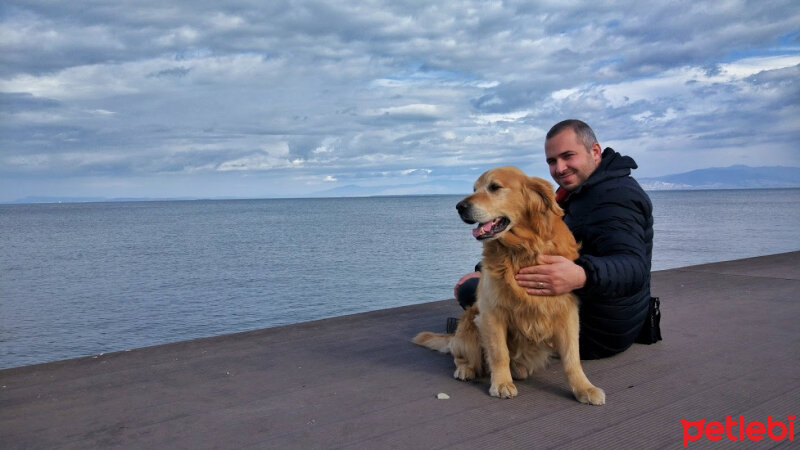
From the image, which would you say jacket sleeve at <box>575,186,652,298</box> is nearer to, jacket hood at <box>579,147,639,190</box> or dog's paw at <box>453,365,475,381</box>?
jacket hood at <box>579,147,639,190</box>

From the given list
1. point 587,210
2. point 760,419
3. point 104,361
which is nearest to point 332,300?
point 104,361

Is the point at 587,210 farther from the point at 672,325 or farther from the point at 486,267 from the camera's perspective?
the point at 672,325

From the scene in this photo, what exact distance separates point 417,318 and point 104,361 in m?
2.54

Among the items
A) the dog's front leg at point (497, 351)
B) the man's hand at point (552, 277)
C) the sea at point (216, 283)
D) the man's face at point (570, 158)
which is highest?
the man's face at point (570, 158)

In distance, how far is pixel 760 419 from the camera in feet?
8.63

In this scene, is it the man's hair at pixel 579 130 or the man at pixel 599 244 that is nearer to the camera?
the man at pixel 599 244

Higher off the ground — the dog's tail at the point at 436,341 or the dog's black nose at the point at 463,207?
the dog's black nose at the point at 463,207

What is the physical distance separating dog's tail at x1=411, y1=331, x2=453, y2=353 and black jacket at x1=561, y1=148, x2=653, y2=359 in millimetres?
915

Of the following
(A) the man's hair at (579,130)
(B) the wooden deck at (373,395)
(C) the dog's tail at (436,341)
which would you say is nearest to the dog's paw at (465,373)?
(B) the wooden deck at (373,395)

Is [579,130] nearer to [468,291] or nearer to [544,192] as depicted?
[544,192]

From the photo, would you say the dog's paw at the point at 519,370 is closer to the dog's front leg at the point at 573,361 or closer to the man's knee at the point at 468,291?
the dog's front leg at the point at 573,361

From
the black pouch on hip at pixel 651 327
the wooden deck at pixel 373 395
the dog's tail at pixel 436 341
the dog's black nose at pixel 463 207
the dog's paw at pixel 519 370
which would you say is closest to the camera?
the wooden deck at pixel 373 395

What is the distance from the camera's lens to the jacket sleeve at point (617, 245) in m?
3.00

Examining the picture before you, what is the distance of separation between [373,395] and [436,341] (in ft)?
3.35
